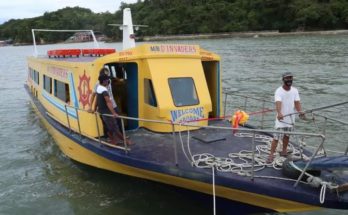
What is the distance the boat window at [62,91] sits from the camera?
36.2 feet

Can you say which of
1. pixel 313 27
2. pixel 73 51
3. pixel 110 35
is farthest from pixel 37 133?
pixel 110 35

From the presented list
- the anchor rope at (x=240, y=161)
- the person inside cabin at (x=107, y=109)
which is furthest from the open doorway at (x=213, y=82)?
the person inside cabin at (x=107, y=109)

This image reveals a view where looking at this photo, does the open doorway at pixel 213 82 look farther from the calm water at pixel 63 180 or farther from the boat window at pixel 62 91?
the boat window at pixel 62 91

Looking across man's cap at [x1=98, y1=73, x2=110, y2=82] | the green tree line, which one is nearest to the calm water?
man's cap at [x1=98, y1=73, x2=110, y2=82]

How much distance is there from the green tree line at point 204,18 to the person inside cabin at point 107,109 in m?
68.5

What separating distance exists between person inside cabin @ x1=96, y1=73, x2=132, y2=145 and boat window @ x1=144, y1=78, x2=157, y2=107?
104 centimetres

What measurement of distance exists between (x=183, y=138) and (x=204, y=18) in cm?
10470

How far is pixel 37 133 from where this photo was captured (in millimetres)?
15000

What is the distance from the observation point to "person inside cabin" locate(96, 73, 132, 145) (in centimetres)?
837

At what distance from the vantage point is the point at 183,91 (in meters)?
9.45

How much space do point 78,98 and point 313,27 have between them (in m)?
88.1

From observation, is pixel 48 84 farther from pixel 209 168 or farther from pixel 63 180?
pixel 209 168

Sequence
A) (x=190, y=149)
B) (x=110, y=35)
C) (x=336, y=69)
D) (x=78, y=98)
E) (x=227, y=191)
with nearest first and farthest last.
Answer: (x=227, y=191) < (x=190, y=149) < (x=78, y=98) < (x=336, y=69) < (x=110, y=35)

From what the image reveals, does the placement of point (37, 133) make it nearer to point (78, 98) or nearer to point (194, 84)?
point (78, 98)
